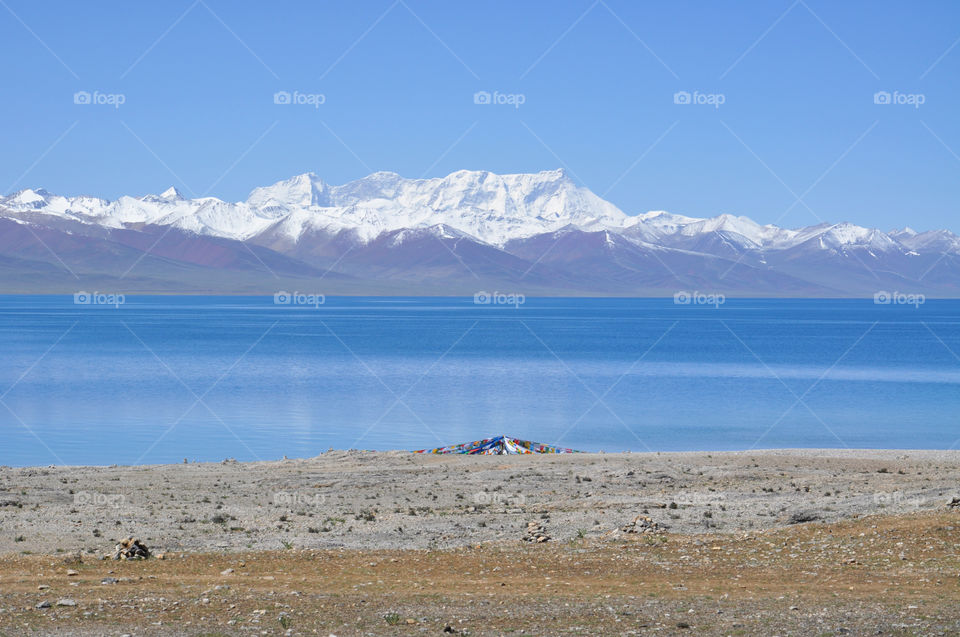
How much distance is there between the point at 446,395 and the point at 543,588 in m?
53.2

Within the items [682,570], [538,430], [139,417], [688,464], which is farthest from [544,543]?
[139,417]

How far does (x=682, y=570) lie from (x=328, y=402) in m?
49.0

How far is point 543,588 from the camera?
14.6 metres

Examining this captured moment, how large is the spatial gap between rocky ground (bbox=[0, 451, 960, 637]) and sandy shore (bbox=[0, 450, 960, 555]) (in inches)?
3.9

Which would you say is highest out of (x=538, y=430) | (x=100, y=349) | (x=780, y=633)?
(x=100, y=349)

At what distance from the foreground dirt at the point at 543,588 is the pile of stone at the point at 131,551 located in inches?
11.6

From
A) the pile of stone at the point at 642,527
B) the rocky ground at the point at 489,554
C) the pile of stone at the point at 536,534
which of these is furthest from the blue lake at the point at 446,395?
the pile of stone at the point at 642,527

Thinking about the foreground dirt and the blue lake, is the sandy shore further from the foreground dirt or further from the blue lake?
the blue lake

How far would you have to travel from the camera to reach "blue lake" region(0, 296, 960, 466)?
4769cm

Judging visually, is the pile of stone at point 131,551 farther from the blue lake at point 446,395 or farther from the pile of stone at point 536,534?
the blue lake at point 446,395

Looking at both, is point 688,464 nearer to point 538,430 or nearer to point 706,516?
point 706,516

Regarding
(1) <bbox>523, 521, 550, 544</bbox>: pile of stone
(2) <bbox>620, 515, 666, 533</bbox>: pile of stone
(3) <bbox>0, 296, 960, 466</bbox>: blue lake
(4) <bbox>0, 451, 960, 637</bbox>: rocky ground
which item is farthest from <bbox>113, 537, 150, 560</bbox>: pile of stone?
(3) <bbox>0, 296, 960, 466</bbox>: blue lake

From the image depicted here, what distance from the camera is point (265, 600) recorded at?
13.6 metres

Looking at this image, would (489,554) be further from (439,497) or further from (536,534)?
(439,497)
